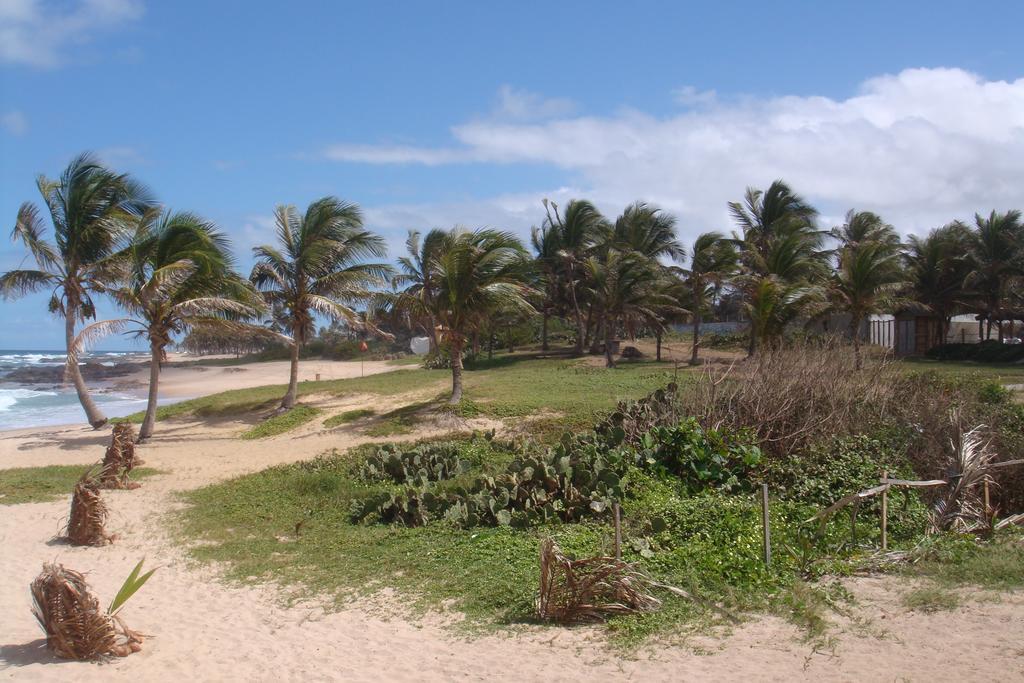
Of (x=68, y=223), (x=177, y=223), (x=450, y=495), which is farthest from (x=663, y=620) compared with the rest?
(x=68, y=223)

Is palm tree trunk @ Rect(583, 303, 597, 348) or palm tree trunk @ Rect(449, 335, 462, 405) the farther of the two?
palm tree trunk @ Rect(583, 303, 597, 348)

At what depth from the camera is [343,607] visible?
7.72 meters

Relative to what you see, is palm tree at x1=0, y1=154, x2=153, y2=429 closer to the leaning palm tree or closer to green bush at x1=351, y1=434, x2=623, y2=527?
green bush at x1=351, y1=434, x2=623, y2=527

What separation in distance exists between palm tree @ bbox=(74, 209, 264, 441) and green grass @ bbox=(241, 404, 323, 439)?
7.52 feet

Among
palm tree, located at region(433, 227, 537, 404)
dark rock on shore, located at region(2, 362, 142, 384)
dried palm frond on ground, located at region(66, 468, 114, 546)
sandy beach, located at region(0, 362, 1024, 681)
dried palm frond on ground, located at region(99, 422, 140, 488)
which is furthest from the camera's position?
dark rock on shore, located at region(2, 362, 142, 384)

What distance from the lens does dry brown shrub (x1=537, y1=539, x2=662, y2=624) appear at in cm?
674

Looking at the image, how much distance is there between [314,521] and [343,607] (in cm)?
369

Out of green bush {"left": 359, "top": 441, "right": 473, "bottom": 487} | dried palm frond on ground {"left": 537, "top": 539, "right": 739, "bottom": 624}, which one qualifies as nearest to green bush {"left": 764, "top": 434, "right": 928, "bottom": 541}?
dried palm frond on ground {"left": 537, "top": 539, "right": 739, "bottom": 624}

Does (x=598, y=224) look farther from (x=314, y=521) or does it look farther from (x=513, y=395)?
(x=314, y=521)

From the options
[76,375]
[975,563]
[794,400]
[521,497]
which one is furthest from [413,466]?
[76,375]

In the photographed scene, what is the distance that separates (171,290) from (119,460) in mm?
5544

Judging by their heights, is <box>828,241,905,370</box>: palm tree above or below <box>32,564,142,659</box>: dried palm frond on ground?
above

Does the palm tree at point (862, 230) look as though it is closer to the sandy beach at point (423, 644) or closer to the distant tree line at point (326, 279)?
the distant tree line at point (326, 279)

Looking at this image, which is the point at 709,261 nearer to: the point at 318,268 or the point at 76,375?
the point at 318,268
